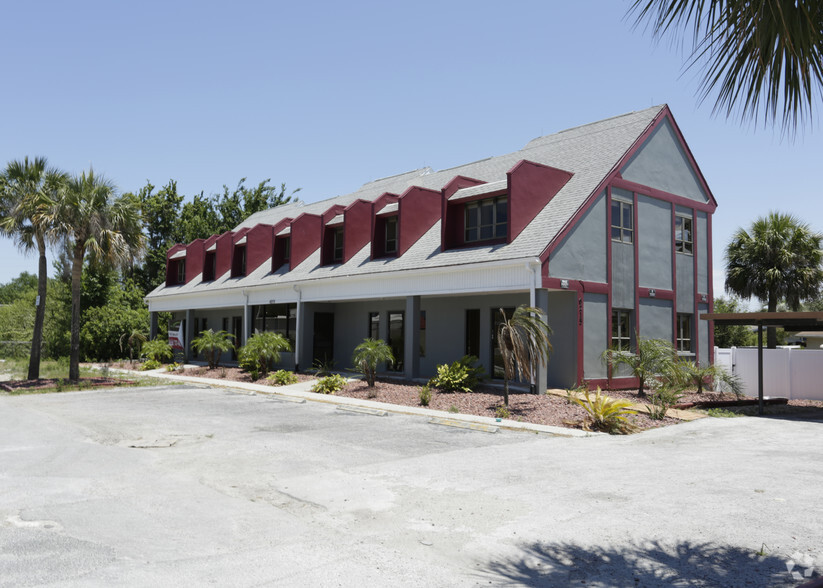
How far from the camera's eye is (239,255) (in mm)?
→ 32062

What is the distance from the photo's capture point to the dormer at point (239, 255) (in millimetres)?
31516

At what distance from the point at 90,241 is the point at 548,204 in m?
15.6

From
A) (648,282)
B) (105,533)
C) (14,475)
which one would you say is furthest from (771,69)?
(648,282)

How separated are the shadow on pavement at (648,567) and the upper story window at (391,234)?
18.4 m

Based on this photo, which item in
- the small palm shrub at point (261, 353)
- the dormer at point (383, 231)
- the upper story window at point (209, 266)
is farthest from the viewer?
the upper story window at point (209, 266)

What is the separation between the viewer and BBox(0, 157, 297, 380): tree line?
2211 centimetres

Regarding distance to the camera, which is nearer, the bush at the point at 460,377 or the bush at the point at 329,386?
the bush at the point at 460,377

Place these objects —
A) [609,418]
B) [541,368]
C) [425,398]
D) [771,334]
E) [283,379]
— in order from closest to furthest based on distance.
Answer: [609,418]
[425,398]
[541,368]
[283,379]
[771,334]

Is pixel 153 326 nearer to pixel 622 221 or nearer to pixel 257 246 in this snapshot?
pixel 257 246

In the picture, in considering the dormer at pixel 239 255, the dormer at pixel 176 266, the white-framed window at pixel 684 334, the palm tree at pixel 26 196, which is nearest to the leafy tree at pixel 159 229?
the dormer at pixel 176 266

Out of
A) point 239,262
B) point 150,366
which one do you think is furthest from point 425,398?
point 150,366

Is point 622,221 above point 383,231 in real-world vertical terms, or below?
below

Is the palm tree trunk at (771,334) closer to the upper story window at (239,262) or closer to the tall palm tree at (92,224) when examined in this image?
the upper story window at (239,262)

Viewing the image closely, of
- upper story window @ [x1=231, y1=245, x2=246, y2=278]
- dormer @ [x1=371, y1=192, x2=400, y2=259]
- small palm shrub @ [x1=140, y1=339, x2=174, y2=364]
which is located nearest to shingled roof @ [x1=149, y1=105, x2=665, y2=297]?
dormer @ [x1=371, y1=192, x2=400, y2=259]
